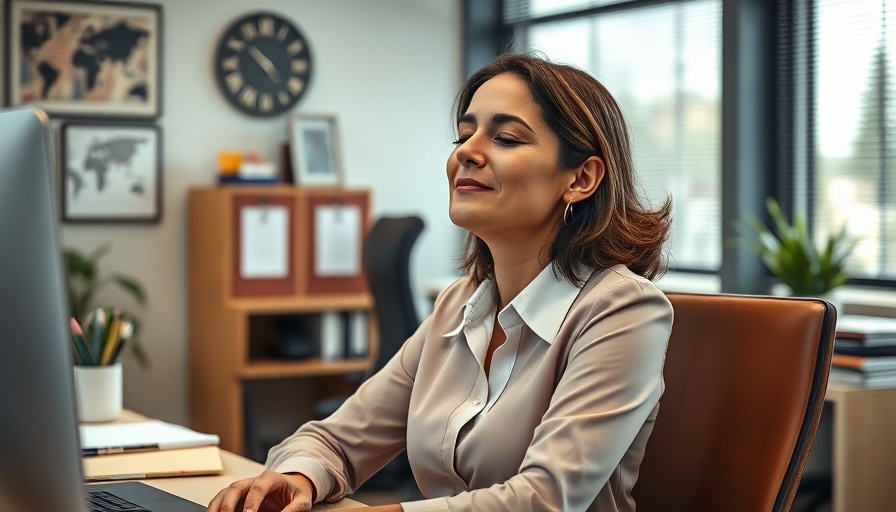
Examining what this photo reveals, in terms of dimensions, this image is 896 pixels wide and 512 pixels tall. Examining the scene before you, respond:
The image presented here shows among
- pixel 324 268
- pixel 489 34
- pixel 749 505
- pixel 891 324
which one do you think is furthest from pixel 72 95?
pixel 749 505

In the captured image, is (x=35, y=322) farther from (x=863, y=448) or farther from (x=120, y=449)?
(x=863, y=448)

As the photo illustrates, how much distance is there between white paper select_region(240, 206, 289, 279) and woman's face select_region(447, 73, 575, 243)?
3.18m

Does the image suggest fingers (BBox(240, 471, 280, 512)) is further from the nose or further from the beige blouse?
the nose

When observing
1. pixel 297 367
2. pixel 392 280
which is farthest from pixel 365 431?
pixel 297 367

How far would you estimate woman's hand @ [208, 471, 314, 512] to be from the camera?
4.70 ft

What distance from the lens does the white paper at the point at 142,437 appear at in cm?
186

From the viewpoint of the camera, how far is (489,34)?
565cm

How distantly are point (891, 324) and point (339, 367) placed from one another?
2.33m

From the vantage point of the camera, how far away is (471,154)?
1616 mm

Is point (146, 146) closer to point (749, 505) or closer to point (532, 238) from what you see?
point (532, 238)

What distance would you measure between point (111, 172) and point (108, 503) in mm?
3616

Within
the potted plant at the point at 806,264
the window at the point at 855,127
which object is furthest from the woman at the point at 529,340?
the window at the point at 855,127

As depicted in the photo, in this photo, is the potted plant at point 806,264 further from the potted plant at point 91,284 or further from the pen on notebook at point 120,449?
the potted plant at point 91,284

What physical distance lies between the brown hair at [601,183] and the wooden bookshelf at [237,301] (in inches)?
122
